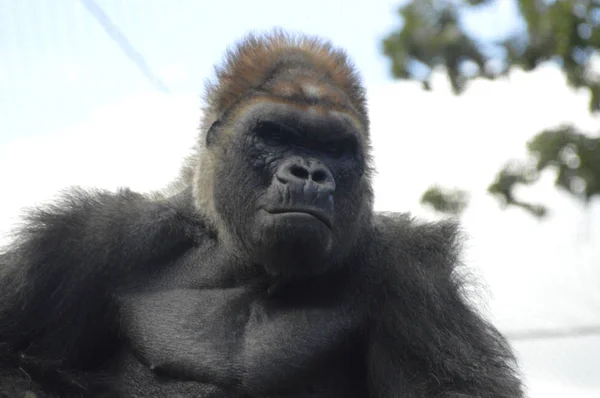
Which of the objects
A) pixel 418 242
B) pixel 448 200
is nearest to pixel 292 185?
pixel 418 242

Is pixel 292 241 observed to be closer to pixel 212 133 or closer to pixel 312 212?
pixel 312 212

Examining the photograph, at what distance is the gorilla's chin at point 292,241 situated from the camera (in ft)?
16.1

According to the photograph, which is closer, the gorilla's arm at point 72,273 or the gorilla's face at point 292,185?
the gorilla's face at point 292,185

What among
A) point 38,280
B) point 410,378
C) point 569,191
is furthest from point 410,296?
point 569,191

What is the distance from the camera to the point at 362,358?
554cm

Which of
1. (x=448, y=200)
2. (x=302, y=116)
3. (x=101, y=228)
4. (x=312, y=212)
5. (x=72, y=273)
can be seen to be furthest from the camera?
(x=448, y=200)

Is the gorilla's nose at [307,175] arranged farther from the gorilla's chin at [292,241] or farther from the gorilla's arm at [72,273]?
the gorilla's arm at [72,273]

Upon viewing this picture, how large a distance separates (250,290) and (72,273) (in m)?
0.95

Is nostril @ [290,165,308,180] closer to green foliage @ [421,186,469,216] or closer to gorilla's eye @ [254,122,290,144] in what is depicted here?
gorilla's eye @ [254,122,290,144]

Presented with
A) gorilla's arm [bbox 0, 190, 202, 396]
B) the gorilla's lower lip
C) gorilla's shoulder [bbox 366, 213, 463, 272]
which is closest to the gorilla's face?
the gorilla's lower lip

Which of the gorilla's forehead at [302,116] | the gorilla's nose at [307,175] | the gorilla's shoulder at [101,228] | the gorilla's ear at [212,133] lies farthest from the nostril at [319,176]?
the gorilla's shoulder at [101,228]

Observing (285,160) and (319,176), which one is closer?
(319,176)

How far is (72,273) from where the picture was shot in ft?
17.9

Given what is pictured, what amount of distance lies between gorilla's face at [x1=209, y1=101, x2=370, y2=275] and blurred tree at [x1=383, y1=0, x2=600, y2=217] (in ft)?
9.12
